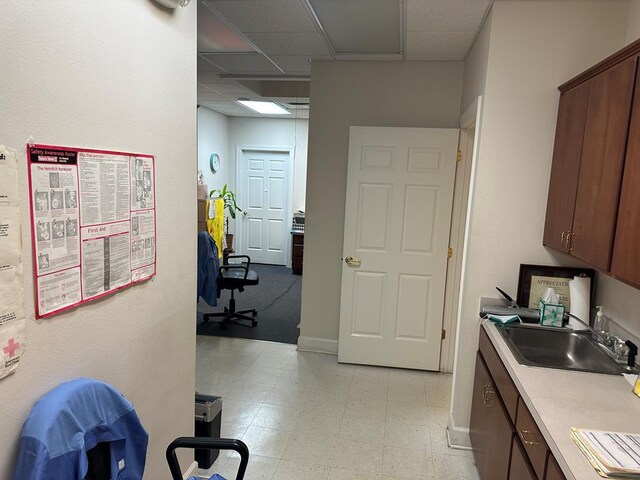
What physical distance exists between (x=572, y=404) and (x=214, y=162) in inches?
241

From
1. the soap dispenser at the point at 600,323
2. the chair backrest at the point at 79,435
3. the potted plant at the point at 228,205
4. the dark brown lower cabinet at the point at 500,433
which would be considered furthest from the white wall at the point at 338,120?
the potted plant at the point at 228,205

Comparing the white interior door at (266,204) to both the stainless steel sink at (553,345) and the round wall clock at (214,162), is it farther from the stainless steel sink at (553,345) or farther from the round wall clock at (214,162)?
the stainless steel sink at (553,345)

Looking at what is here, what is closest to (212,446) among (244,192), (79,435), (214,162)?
(79,435)

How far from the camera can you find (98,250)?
56.5 inches

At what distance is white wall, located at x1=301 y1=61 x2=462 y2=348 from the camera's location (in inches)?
139

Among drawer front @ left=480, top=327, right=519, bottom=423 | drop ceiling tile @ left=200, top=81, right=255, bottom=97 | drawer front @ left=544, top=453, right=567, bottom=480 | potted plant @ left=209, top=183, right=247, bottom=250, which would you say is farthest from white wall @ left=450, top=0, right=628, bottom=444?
potted plant @ left=209, top=183, right=247, bottom=250

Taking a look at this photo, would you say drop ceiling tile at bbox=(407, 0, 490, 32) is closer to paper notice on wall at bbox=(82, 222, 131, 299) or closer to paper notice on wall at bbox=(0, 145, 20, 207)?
paper notice on wall at bbox=(82, 222, 131, 299)

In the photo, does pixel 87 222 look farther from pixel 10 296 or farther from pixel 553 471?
pixel 553 471

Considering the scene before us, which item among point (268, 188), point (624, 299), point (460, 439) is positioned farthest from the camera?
point (268, 188)

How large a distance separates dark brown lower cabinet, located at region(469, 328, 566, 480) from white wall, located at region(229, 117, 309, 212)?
5298 millimetres

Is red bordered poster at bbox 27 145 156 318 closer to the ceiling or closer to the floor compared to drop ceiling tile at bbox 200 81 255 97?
closer to the floor

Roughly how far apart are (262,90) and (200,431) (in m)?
3.95

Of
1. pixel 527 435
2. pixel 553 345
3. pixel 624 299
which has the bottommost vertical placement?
pixel 527 435

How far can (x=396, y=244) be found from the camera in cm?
360
